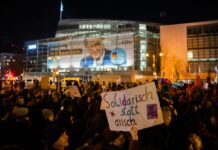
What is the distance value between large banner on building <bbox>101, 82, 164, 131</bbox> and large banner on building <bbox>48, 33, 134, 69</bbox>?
56.5 metres

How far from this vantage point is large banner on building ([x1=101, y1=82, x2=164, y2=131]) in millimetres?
4270

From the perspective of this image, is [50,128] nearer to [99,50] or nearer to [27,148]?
[27,148]

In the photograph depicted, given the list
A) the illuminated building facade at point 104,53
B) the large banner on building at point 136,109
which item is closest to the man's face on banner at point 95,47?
the illuminated building facade at point 104,53

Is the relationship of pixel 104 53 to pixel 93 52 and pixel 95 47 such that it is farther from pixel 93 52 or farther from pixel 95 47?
pixel 93 52

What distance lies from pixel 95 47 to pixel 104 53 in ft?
8.83

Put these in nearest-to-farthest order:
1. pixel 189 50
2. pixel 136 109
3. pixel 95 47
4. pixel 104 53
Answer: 1. pixel 136 109
2. pixel 189 50
3. pixel 104 53
4. pixel 95 47

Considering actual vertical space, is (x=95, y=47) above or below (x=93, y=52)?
above

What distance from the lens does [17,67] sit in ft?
356

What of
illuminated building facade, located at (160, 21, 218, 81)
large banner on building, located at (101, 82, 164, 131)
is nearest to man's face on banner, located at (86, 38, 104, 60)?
illuminated building facade, located at (160, 21, 218, 81)

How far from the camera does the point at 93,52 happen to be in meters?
66.1

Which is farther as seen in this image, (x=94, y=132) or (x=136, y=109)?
(x=94, y=132)

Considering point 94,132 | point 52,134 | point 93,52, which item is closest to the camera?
point 52,134

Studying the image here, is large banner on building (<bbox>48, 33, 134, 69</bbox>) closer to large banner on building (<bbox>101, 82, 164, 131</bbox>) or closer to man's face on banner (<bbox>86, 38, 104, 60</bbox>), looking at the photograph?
man's face on banner (<bbox>86, 38, 104, 60</bbox>)

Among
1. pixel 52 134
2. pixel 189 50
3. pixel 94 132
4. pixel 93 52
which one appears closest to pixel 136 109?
pixel 52 134
